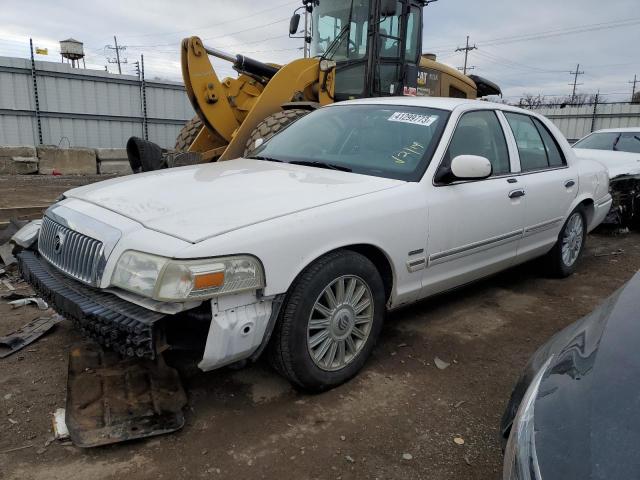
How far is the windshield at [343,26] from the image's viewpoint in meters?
7.48

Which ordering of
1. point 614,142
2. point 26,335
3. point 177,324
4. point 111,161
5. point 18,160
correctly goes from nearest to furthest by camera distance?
point 177,324
point 26,335
point 614,142
point 18,160
point 111,161

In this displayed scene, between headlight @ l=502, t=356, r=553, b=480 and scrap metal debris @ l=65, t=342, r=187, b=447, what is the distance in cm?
161

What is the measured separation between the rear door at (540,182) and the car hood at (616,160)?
2393mm

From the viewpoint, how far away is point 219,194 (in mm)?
2877

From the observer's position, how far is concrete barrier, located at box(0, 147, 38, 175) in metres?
11.9

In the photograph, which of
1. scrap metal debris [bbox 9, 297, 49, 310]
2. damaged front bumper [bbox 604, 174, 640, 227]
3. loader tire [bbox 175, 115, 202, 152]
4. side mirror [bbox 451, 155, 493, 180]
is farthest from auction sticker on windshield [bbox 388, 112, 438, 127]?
loader tire [bbox 175, 115, 202, 152]

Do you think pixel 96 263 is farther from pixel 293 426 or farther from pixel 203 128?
pixel 203 128

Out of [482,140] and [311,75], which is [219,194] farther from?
[311,75]

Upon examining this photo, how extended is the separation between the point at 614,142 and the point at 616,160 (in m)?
1.09

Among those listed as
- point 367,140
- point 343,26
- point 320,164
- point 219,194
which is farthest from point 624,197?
point 219,194

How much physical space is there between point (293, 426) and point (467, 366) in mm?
1300

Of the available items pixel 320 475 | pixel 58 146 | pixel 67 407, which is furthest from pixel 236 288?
pixel 58 146

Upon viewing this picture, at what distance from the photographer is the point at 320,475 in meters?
2.27

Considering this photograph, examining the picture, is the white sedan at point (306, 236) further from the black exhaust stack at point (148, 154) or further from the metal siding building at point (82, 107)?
the metal siding building at point (82, 107)
